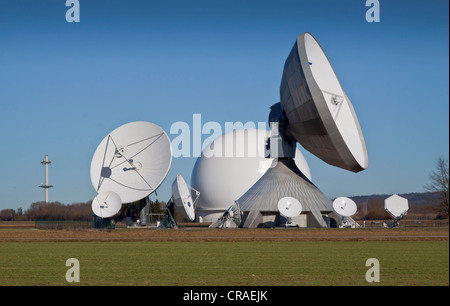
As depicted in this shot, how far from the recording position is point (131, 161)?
64438 mm

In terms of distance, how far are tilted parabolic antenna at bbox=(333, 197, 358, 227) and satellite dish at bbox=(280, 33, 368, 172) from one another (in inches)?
304

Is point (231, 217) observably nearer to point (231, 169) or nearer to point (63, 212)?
point (231, 169)

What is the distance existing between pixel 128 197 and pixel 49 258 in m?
38.6

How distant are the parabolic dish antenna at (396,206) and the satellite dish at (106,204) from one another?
2933 centimetres

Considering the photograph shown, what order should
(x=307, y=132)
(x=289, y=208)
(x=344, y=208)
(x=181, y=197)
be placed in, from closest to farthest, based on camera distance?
1. (x=307, y=132)
2. (x=289, y=208)
3. (x=344, y=208)
4. (x=181, y=197)

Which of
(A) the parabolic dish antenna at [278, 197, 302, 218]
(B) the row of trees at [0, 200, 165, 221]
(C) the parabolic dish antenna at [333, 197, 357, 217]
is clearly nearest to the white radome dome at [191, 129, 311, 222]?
(B) the row of trees at [0, 200, 165, 221]

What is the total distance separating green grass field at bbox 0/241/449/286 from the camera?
1789cm

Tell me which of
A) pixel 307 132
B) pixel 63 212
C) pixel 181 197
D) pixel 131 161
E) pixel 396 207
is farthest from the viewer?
pixel 63 212

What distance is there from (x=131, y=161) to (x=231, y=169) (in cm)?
2344

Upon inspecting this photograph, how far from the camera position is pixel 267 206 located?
60.8 metres

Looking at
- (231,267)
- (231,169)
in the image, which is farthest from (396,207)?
(231,267)

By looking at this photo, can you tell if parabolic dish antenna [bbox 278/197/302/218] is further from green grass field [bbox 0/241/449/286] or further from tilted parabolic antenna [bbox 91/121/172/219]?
green grass field [bbox 0/241/449/286]
